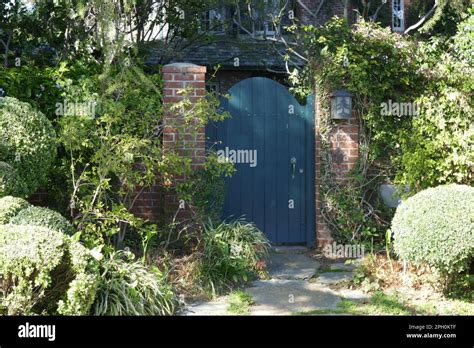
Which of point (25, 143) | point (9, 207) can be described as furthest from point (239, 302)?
point (25, 143)

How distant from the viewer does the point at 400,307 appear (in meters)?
5.63

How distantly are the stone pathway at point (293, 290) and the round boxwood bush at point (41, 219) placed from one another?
4.45 feet

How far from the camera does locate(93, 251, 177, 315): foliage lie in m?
5.02

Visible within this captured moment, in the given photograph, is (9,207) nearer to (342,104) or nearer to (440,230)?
(440,230)

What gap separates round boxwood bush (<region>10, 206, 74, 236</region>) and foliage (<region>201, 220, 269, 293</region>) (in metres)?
1.52

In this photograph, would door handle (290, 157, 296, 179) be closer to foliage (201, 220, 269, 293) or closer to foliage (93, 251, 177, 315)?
foliage (201, 220, 269, 293)

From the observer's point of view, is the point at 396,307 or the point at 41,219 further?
the point at 396,307

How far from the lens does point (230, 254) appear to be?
6520 mm

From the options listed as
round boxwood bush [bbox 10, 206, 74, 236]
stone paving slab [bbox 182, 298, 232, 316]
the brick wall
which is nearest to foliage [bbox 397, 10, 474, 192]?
stone paving slab [bbox 182, 298, 232, 316]

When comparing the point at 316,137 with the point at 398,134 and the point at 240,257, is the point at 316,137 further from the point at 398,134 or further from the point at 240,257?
the point at 240,257

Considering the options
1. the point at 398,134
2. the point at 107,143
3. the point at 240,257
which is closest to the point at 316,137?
the point at 398,134

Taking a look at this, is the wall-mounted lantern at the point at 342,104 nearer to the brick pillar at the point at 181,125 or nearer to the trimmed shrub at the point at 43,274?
the brick pillar at the point at 181,125

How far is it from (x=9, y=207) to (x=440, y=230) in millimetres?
3908

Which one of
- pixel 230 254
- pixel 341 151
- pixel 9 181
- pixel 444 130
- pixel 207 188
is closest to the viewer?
pixel 9 181
